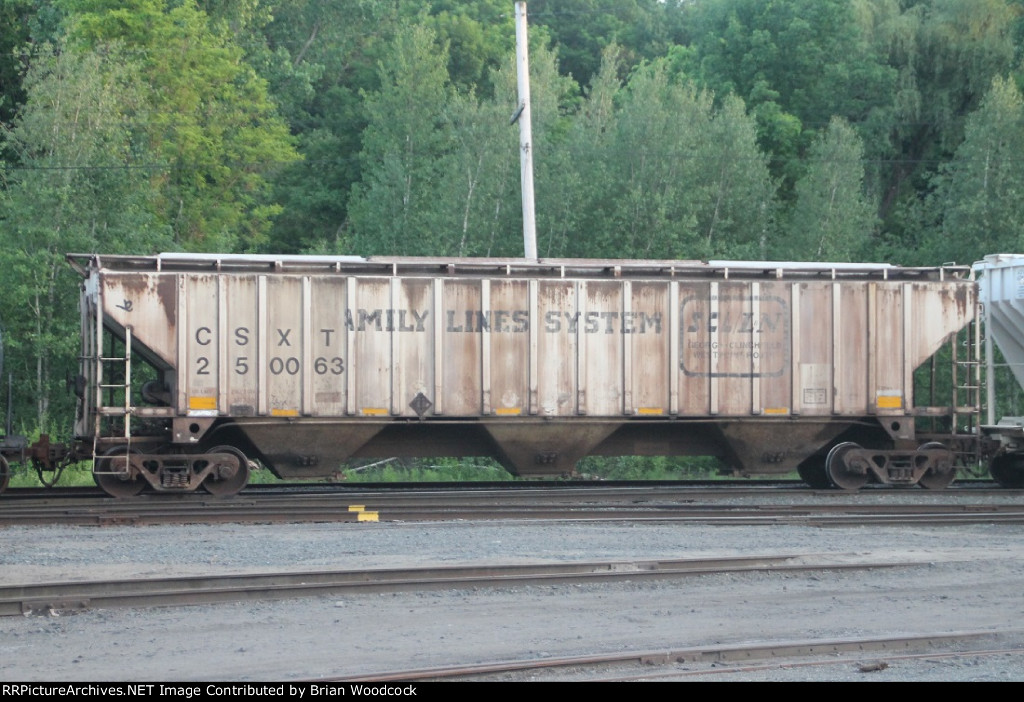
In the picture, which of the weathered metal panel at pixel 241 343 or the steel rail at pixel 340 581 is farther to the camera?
the weathered metal panel at pixel 241 343

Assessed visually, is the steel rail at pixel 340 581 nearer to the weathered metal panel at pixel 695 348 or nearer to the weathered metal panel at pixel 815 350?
the weathered metal panel at pixel 695 348

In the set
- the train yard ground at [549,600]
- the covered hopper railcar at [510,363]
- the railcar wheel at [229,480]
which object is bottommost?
the train yard ground at [549,600]

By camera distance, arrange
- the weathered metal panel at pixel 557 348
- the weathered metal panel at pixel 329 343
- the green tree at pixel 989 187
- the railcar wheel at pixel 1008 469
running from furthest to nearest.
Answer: the green tree at pixel 989 187 < the railcar wheel at pixel 1008 469 < the weathered metal panel at pixel 557 348 < the weathered metal panel at pixel 329 343

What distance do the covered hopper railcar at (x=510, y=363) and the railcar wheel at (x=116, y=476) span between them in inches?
1.2

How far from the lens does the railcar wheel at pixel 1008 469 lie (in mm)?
17891

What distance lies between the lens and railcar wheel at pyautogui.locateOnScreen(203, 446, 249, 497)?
1543cm

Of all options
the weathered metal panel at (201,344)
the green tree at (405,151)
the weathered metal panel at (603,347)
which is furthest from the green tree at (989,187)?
the weathered metal panel at (201,344)

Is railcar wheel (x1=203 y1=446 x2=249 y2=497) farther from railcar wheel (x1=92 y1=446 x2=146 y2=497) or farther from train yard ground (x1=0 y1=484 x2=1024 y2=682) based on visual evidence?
train yard ground (x1=0 y1=484 x2=1024 y2=682)

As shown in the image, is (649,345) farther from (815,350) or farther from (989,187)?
(989,187)

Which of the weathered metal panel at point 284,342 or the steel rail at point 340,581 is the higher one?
the weathered metal panel at point 284,342

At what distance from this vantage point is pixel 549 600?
9234 millimetres

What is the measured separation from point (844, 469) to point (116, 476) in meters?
10.4

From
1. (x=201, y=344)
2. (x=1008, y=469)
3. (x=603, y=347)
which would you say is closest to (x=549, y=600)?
(x=603, y=347)
